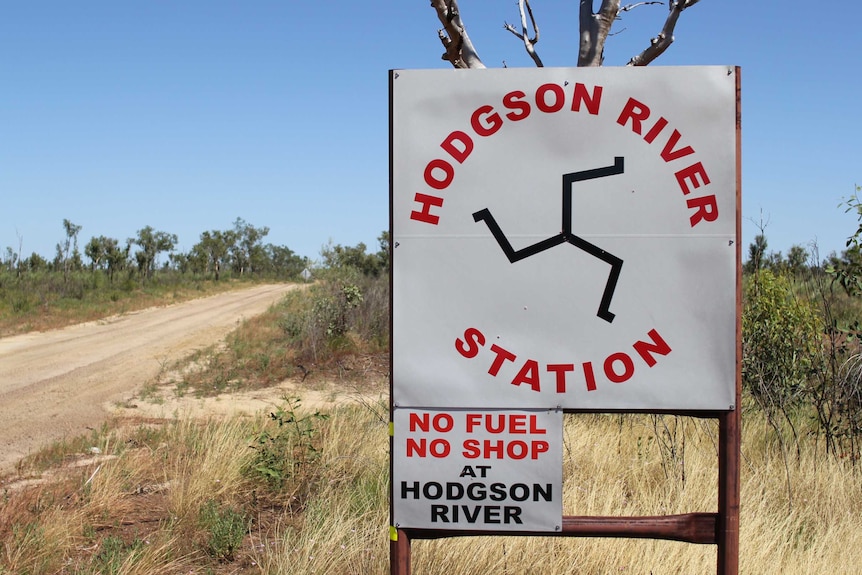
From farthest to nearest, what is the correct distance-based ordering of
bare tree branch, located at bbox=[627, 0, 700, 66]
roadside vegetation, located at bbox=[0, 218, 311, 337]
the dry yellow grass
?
roadside vegetation, located at bbox=[0, 218, 311, 337]
bare tree branch, located at bbox=[627, 0, 700, 66]
the dry yellow grass

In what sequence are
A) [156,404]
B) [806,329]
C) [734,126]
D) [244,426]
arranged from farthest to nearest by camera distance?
[156,404]
[244,426]
[806,329]
[734,126]

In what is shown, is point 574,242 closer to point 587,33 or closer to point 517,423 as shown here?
point 517,423

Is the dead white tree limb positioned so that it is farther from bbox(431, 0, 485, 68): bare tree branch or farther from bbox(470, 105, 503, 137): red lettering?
bbox(470, 105, 503, 137): red lettering

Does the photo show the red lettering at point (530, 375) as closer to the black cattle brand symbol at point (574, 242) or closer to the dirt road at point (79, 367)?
the black cattle brand symbol at point (574, 242)

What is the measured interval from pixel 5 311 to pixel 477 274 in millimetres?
23730

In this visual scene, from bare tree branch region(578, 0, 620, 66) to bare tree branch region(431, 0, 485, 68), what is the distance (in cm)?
75

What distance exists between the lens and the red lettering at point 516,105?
2.58m

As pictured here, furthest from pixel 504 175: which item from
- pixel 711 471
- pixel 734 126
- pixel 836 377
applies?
pixel 836 377

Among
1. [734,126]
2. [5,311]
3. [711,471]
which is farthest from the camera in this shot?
[5,311]

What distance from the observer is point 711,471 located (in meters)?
4.79

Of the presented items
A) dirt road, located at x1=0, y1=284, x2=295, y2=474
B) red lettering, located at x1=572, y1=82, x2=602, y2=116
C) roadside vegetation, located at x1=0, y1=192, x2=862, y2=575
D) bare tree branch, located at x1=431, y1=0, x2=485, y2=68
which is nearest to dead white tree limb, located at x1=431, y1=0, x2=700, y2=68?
bare tree branch, located at x1=431, y1=0, x2=485, y2=68

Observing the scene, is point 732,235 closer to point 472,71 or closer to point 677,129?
point 677,129

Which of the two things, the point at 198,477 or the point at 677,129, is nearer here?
the point at 677,129

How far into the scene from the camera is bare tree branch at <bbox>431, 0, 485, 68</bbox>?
503cm
